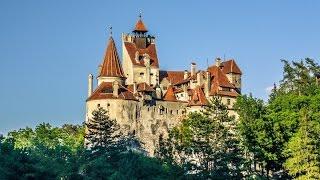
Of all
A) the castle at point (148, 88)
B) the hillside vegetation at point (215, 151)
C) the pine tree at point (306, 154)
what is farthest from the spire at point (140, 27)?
the pine tree at point (306, 154)

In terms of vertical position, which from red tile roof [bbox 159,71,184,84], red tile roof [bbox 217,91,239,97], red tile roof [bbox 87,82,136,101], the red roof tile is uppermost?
red tile roof [bbox 159,71,184,84]

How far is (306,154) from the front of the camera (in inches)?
2414

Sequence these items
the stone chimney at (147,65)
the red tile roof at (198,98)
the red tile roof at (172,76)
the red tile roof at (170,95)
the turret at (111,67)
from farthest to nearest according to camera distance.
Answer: the red tile roof at (172,76)
the stone chimney at (147,65)
the red tile roof at (170,95)
the red tile roof at (198,98)
the turret at (111,67)

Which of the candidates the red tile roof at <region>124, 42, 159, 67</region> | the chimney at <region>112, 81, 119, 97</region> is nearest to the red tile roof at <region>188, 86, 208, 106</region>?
the red tile roof at <region>124, 42, 159, 67</region>

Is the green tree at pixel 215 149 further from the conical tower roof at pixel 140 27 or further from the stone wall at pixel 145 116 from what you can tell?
the conical tower roof at pixel 140 27

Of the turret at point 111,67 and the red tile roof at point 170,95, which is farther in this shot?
the red tile roof at point 170,95

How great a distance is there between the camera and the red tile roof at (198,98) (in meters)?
97.5

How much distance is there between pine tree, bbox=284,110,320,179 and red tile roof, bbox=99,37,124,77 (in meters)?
37.6

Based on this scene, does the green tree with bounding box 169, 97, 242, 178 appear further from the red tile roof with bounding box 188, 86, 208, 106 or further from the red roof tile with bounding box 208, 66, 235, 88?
the red roof tile with bounding box 208, 66, 235, 88

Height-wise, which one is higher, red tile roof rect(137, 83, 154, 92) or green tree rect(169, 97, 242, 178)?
red tile roof rect(137, 83, 154, 92)

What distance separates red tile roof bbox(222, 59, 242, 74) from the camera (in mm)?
103113

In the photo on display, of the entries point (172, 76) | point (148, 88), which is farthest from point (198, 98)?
point (172, 76)

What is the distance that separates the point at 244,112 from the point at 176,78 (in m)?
28.7

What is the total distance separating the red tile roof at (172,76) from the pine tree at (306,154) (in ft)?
142
